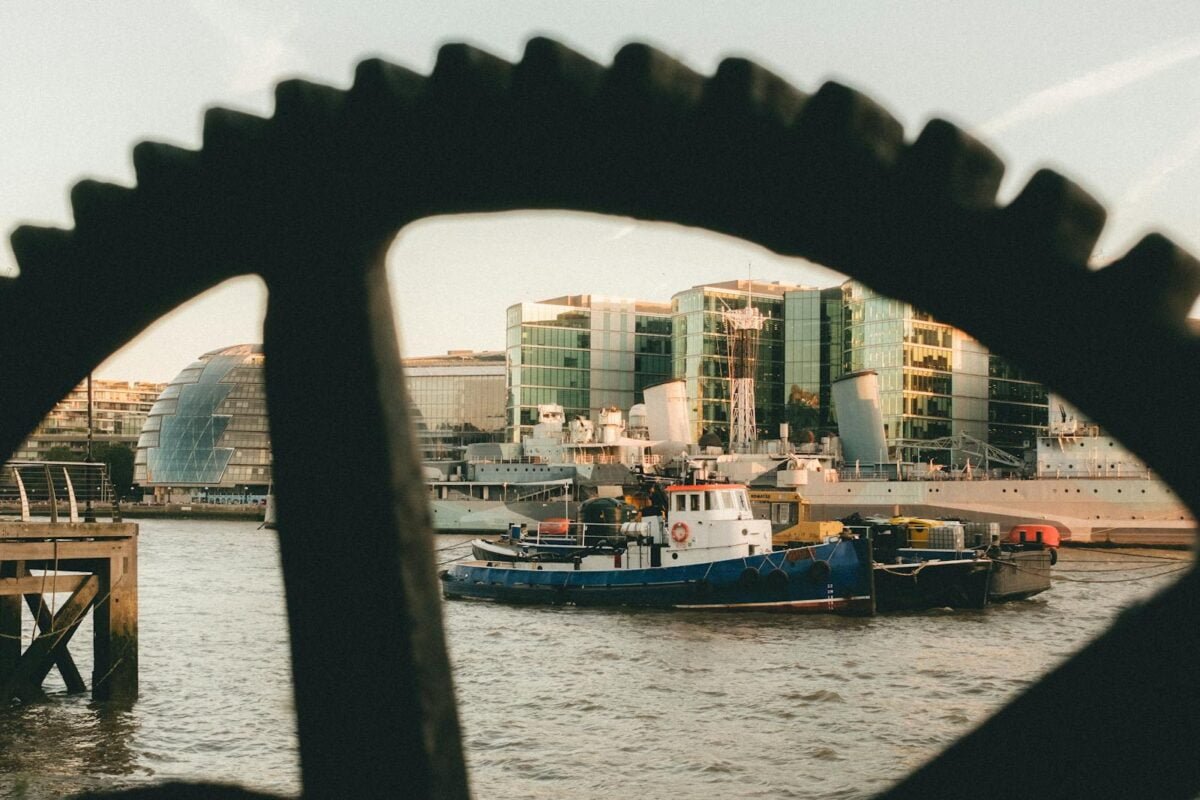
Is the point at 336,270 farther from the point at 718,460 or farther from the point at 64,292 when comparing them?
the point at 718,460

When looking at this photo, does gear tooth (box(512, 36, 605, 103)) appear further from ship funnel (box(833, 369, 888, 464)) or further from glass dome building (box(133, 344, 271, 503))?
glass dome building (box(133, 344, 271, 503))

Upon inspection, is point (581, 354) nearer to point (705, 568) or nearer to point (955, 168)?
point (705, 568)

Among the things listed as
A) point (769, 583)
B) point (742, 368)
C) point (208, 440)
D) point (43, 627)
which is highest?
point (742, 368)

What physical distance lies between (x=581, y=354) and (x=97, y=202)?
10289 centimetres

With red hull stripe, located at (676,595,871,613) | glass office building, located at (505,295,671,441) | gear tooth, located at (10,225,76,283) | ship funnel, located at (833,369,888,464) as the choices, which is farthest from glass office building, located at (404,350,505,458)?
gear tooth, located at (10,225,76,283)

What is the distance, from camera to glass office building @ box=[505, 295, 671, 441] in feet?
336

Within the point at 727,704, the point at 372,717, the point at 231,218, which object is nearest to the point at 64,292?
the point at 231,218

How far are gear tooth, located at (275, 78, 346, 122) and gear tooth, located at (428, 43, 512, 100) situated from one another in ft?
0.63

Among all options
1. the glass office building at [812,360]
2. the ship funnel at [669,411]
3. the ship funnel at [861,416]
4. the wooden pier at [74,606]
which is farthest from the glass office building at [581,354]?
the wooden pier at [74,606]

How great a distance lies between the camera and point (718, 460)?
73.9 m

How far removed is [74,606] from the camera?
16594 mm

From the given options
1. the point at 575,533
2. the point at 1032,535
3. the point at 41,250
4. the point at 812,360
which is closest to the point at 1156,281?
the point at 41,250

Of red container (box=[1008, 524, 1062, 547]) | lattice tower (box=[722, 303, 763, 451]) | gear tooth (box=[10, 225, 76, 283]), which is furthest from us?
lattice tower (box=[722, 303, 763, 451])

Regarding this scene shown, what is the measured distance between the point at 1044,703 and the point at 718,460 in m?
72.7
